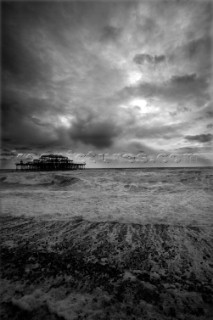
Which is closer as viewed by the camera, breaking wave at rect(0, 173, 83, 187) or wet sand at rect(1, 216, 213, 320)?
wet sand at rect(1, 216, 213, 320)

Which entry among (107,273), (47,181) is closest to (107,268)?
(107,273)

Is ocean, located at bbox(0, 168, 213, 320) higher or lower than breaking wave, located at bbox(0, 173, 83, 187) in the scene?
higher

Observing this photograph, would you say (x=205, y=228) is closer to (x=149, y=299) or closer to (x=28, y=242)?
(x=149, y=299)

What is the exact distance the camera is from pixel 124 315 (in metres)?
1.89

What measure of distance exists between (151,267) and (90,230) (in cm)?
212

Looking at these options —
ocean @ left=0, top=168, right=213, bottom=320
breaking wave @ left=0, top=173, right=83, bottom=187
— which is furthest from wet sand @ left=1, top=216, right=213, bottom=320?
breaking wave @ left=0, top=173, right=83, bottom=187

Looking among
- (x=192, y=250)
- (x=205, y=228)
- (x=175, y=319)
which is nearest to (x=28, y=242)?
(x=175, y=319)

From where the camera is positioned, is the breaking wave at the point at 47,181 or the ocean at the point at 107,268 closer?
the ocean at the point at 107,268

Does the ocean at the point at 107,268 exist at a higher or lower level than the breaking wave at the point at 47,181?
higher

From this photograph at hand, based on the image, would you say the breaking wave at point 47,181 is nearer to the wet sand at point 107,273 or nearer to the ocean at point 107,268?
the ocean at point 107,268

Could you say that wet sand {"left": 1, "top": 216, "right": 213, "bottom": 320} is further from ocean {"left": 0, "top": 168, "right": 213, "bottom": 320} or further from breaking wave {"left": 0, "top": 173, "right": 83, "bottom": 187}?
breaking wave {"left": 0, "top": 173, "right": 83, "bottom": 187}

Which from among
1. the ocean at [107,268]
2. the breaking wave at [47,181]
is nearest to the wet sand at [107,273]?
the ocean at [107,268]

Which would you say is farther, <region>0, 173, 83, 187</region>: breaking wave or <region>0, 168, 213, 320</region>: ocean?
<region>0, 173, 83, 187</region>: breaking wave

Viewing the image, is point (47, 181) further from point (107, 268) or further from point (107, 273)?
point (107, 273)
